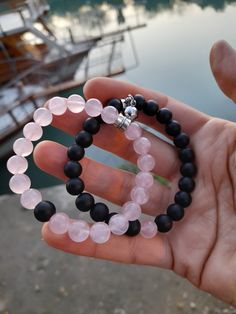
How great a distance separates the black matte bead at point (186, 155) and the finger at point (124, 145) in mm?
63

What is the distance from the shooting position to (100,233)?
1091mm

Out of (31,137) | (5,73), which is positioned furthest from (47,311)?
(5,73)

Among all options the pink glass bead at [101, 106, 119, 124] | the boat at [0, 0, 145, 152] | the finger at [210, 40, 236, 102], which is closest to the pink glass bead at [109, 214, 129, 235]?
the pink glass bead at [101, 106, 119, 124]

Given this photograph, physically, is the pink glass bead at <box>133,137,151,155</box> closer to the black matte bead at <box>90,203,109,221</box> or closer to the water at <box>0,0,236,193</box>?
the black matte bead at <box>90,203,109,221</box>

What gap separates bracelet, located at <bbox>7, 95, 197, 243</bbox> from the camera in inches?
44.2

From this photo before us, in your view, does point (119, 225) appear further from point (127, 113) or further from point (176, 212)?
point (127, 113)

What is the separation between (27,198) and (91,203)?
0.21m

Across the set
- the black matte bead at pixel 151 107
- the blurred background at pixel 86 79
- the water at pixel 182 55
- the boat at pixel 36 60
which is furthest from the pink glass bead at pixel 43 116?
the boat at pixel 36 60

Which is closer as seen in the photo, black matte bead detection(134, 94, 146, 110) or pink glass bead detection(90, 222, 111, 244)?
pink glass bead detection(90, 222, 111, 244)

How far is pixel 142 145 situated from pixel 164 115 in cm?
14

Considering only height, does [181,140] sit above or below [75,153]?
below

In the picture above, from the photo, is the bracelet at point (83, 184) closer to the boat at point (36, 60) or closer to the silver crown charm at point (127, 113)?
the silver crown charm at point (127, 113)

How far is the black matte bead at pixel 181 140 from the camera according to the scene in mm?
1257

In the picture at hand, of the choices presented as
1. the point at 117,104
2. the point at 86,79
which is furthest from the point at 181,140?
the point at 86,79
